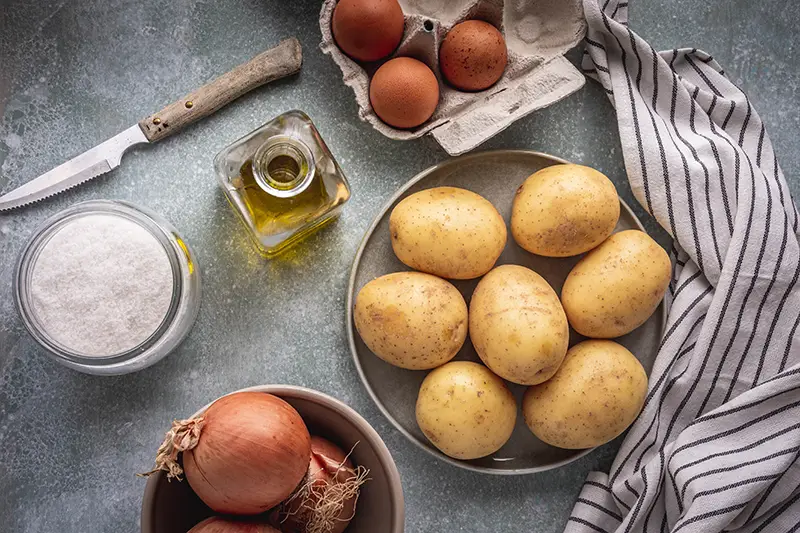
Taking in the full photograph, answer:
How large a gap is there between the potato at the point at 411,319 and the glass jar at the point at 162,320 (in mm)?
220

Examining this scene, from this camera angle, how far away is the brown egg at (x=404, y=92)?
887 mm

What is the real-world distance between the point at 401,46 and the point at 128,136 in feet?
1.25

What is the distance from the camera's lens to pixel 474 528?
985 mm

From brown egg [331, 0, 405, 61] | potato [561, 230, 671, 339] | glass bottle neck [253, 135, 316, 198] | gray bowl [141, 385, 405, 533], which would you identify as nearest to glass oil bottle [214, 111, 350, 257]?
glass bottle neck [253, 135, 316, 198]

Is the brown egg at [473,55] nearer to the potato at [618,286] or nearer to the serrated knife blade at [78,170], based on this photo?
the potato at [618,286]

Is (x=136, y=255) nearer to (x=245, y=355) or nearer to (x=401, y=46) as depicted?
(x=245, y=355)

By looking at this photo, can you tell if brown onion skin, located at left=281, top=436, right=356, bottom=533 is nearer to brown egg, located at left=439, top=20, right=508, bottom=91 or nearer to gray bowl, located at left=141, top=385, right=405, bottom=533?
gray bowl, located at left=141, top=385, right=405, bottom=533

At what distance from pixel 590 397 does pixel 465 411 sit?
152 mm

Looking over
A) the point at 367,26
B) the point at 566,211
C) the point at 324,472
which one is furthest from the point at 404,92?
the point at 324,472

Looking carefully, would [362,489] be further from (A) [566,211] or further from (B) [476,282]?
(A) [566,211]

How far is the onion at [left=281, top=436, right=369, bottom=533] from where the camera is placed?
0.76m

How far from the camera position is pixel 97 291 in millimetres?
861

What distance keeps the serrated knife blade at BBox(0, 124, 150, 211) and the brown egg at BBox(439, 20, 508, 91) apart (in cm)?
42

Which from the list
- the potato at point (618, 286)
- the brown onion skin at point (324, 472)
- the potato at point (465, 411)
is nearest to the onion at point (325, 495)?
the brown onion skin at point (324, 472)
